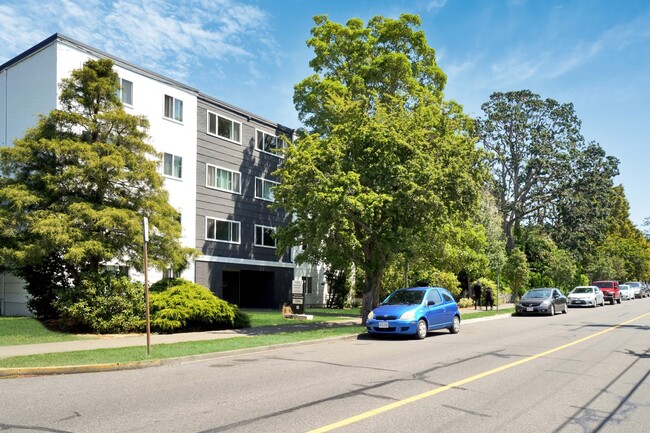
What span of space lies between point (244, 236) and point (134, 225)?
16439 mm

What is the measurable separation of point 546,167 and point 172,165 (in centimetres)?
3604

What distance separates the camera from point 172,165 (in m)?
29.5

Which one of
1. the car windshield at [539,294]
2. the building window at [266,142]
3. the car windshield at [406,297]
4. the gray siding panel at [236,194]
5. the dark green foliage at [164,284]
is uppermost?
the building window at [266,142]

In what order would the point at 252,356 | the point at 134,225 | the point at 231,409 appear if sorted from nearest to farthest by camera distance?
1. the point at 231,409
2. the point at 252,356
3. the point at 134,225

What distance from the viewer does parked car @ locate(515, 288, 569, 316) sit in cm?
2934

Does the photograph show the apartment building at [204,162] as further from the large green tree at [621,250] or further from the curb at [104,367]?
the large green tree at [621,250]

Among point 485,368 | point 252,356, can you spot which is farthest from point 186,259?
point 485,368

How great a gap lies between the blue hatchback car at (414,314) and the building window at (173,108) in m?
16.7

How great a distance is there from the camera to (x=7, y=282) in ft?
78.6

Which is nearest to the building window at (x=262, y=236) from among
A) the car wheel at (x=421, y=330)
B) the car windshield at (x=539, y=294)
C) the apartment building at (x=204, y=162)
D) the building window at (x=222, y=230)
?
the apartment building at (x=204, y=162)

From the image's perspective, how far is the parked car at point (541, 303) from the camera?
1155 inches

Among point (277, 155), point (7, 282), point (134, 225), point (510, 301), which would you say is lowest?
point (510, 301)

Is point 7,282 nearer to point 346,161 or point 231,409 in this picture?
point 346,161

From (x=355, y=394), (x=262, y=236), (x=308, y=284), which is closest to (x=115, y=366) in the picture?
(x=355, y=394)
